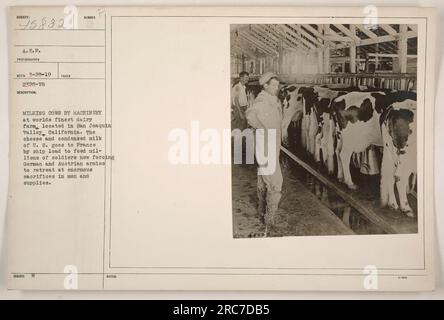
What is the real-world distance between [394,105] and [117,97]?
53 cm

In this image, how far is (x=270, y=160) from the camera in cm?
93

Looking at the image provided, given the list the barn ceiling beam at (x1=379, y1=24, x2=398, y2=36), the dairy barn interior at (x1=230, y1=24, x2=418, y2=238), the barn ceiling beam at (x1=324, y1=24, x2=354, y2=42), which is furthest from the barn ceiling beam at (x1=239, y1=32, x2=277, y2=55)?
the barn ceiling beam at (x1=379, y1=24, x2=398, y2=36)

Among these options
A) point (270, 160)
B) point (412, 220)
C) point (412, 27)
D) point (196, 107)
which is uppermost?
point (412, 27)

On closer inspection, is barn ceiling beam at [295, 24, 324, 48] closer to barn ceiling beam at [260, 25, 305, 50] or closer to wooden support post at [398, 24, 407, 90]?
barn ceiling beam at [260, 25, 305, 50]

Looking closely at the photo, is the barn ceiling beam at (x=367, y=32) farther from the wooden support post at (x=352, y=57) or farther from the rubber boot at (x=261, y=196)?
the rubber boot at (x=261, y=196)

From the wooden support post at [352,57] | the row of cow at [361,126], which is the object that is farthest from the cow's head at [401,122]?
the wooden support post at [352,57]

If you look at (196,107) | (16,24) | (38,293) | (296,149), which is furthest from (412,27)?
(38,293)

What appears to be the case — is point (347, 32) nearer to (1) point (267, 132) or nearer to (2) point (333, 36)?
(2) point (333, 36)

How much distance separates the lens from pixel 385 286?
931 millimetres

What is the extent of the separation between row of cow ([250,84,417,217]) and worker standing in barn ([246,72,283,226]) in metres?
0.02

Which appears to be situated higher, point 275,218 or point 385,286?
point 275,218
